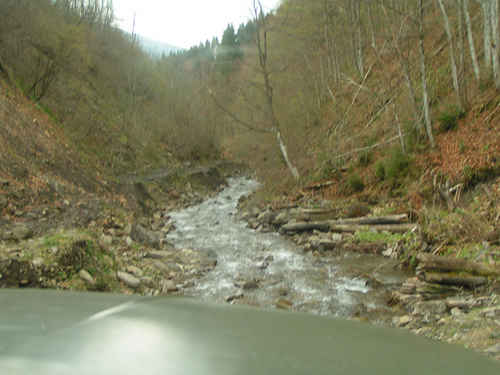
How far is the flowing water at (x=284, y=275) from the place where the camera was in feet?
18.2

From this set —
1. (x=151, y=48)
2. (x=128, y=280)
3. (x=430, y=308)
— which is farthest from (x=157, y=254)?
(x=151, y=48)

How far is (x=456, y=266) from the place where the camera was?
4.81m

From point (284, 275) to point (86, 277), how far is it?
3.60 metres

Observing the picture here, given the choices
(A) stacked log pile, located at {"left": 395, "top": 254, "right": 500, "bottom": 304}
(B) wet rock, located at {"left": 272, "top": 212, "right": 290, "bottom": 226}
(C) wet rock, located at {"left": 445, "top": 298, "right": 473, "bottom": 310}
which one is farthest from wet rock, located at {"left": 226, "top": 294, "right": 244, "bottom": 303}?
(B) wet rock, located at {"left": 272, "top": 212, "right": 290, "bottom": 226}

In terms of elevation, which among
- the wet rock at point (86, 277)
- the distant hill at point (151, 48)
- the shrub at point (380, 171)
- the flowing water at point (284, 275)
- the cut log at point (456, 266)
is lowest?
the flowing water at point (284, 275)

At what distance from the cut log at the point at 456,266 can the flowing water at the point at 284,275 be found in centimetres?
81

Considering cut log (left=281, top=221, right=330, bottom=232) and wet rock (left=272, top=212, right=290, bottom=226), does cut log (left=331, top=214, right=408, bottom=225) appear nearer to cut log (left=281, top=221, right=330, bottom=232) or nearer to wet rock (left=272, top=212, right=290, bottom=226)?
cut log (left=281, top=221, right=330, bottom=232)

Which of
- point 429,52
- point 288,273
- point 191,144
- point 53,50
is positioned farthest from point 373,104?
point 191,144

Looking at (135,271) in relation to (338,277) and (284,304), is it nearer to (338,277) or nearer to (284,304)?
(284,304)

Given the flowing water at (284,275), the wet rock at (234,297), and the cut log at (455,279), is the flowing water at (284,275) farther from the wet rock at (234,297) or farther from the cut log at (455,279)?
the cut log at (455,279)

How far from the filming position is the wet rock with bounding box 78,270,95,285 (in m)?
5.19

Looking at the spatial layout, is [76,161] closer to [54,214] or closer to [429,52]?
[54,214]

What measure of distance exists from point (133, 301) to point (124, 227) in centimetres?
688

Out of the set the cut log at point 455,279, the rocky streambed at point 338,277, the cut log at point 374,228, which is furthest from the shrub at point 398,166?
the cut log at point 455,279
